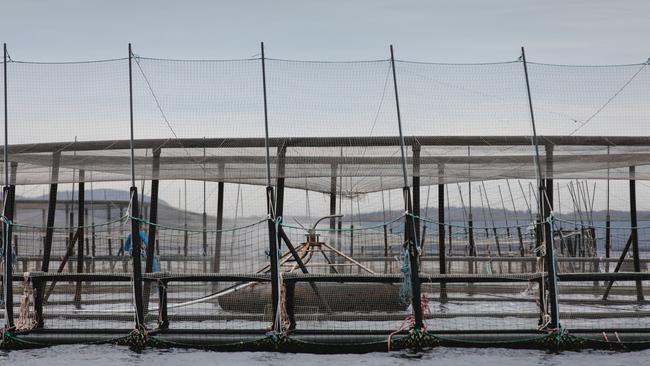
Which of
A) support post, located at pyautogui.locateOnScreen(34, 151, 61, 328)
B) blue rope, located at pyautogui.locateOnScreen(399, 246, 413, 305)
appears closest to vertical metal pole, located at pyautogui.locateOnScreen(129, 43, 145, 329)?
support post, located at pyautogui.locateOnScreen(34, 151, 61, 328)

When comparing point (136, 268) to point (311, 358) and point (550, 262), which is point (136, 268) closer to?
point (311, 358)

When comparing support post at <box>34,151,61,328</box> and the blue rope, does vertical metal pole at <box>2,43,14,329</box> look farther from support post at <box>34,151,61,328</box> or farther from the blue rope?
the blue rope

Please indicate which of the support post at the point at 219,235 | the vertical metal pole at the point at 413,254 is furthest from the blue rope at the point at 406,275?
the support post at the point at 219,235

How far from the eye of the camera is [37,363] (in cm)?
1273

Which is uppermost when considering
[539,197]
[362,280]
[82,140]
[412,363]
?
[82,140]

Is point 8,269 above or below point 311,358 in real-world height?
above

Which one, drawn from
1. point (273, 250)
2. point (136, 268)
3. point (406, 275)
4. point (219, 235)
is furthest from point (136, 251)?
point (219, 235)

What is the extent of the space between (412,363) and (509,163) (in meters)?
5.09

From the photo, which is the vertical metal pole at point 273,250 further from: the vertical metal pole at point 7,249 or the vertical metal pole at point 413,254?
the vertical metal pole at point 7,249

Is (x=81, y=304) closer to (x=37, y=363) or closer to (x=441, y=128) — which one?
(x=37, y=363)

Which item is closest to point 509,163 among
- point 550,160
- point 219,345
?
point 550,160

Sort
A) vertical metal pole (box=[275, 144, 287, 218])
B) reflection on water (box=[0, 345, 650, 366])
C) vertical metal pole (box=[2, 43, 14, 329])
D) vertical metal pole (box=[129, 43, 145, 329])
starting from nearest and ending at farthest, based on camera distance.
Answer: reflection on water (box=[0, 345, 650, 366]), vertical metal pole (box=[129, 43, 145, 329]), vertical metal pole (box=[2, 43, 14, 329]), vertical metal pole (box=[275, 144, 287, 218])

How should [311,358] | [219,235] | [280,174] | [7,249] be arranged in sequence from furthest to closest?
[219,235] < [280,174] < [7,249] < [311,358]

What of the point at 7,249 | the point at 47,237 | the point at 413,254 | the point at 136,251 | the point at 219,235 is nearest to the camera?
the point at 413,254
